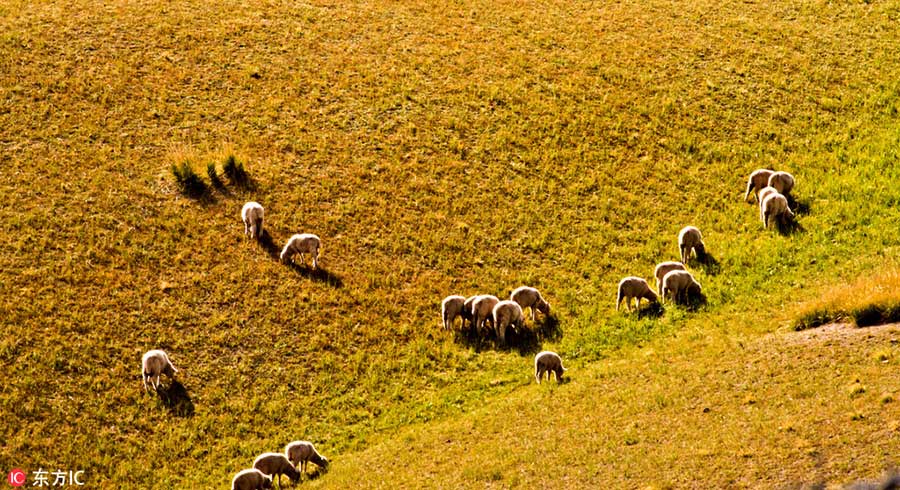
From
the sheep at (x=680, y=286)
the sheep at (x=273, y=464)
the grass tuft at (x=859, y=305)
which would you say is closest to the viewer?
the sheep at (x=273, y=464)

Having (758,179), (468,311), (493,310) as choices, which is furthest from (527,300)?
(758,179)

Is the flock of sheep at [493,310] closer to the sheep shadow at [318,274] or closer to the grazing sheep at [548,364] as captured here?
the grazing sheep at [548,364]

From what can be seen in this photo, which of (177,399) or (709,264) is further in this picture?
(709,264)

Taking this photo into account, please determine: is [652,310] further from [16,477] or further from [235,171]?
[16,477]

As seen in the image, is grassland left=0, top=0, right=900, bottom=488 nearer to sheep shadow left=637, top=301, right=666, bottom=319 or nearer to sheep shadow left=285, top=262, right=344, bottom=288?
sheep shadow left=285, top=262, right=344, bottom=288

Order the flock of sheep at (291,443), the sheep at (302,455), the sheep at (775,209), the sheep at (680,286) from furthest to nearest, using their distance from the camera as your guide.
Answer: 1. the sheep at (775,209)
2. the sheep at (680,286)
3. the sheep at (302,455)
4. the flock of sheep at (291,443)

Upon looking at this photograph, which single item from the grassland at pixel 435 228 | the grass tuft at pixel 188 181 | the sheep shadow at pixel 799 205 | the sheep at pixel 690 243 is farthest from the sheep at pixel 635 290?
the grass tuft at pixel 188 181
